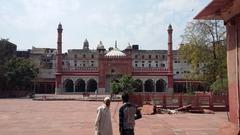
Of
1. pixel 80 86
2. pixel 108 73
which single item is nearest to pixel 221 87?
pixel 108 73

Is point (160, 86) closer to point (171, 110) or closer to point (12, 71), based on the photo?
point (12, 71)

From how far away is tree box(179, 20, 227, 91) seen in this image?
35.3 meters

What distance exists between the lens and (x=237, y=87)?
28.7ft

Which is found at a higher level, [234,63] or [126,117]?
[234,63]

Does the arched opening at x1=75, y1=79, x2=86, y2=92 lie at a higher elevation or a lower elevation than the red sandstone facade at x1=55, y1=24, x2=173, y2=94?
lower

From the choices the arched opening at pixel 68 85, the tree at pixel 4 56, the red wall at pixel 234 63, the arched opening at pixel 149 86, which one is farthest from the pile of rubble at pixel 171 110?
the arched opening at pixel 68 85

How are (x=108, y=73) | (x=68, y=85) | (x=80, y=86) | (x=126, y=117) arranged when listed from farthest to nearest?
1. (x=80, y=86)
2. (x=68, y=85)
3. (x=108, y=73)
4. (x=126, y=117)

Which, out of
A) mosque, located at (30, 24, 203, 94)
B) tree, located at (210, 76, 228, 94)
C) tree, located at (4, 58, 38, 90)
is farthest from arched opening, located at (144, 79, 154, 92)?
tree, located at (210, 76, 228, 94)

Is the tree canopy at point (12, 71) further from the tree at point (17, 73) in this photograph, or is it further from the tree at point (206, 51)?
the tree at point (206, 51)

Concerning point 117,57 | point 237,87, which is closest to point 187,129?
point 237,87

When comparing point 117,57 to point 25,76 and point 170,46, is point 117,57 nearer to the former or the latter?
point 170,46

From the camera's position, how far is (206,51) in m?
36.7

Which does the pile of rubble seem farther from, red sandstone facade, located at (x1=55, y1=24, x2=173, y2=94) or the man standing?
red sandstone facade, located at (x1=55, y1=24, x2=173, y2=94)

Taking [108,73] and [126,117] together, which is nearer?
[126,117]
